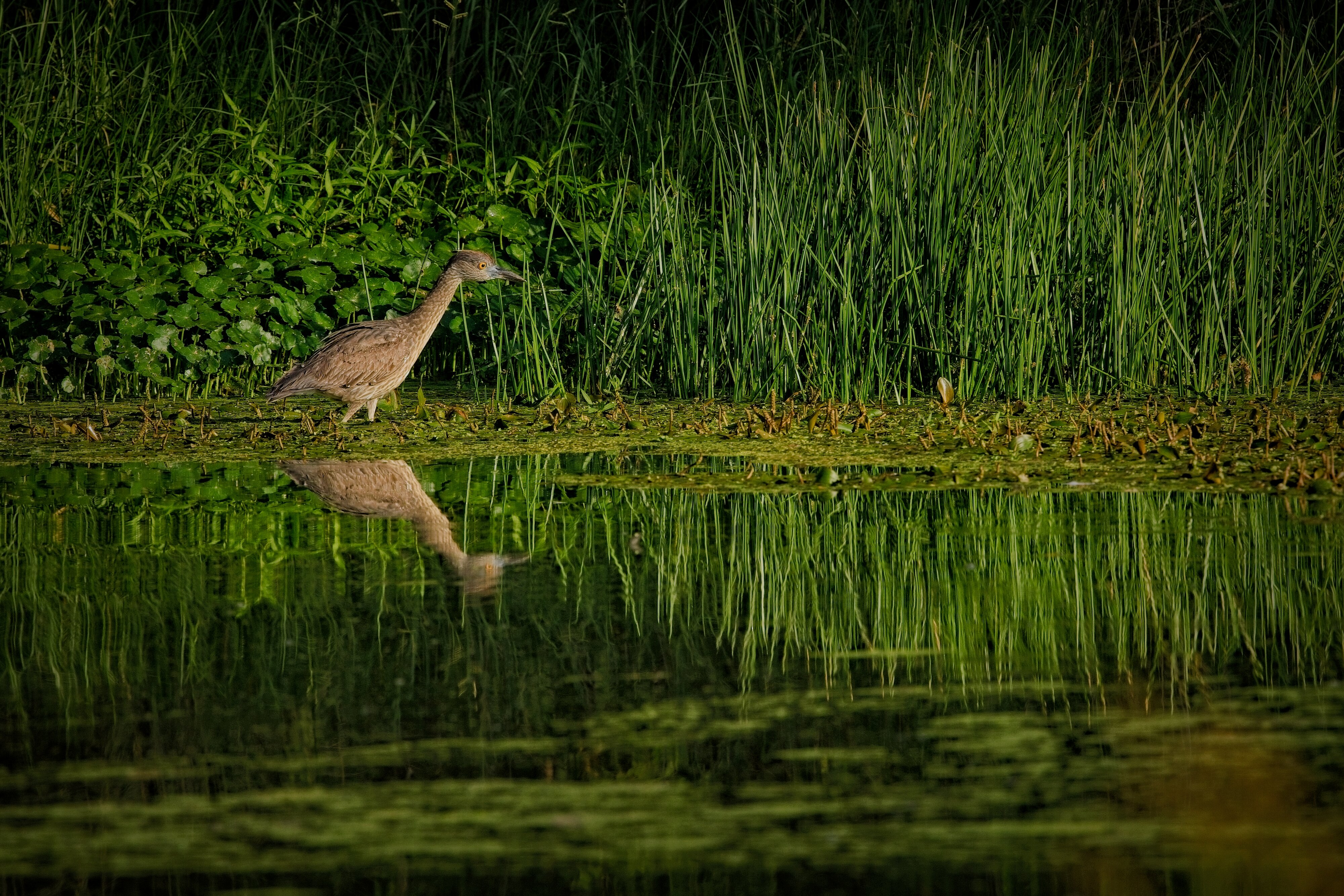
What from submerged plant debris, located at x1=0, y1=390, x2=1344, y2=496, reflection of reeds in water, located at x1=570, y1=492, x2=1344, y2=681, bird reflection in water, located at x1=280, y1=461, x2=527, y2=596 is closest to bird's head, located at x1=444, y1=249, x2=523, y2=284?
submerged plant debris, located at x1=0, y1=390, x2=1344, y2=496

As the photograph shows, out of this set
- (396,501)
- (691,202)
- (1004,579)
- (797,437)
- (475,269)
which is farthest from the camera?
(691,202)

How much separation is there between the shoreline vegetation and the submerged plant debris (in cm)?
35

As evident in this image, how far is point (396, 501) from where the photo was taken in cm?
520

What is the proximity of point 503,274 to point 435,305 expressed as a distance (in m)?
0.36

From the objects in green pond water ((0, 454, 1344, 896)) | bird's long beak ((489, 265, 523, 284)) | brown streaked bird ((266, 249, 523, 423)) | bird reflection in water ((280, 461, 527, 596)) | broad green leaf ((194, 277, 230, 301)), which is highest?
broad green leaf ((194, 277, 230, 301))

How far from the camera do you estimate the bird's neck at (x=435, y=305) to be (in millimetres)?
7203

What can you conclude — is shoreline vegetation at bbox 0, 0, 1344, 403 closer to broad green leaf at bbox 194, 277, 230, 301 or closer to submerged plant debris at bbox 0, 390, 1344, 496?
broad green leaf at bbox 194, 277, 230, 301

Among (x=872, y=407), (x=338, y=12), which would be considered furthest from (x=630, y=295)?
(x=338, y=12)

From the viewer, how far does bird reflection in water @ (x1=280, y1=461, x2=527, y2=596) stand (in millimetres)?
4164

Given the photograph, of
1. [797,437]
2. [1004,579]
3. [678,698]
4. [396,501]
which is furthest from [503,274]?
[678,698]

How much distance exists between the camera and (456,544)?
447cm

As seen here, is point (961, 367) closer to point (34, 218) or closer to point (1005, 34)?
point (1005, 34)

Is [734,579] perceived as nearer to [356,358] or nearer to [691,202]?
[356,358]

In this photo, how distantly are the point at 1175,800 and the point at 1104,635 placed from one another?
975 mm
